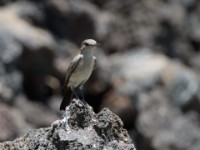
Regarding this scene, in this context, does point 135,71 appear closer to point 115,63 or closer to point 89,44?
point 115,63

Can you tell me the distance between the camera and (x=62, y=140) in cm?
909

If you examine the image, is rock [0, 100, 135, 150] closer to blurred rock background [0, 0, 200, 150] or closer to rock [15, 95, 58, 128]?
blurred rock background [0, 0, 200, 150]

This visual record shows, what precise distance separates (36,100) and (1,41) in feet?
8.06

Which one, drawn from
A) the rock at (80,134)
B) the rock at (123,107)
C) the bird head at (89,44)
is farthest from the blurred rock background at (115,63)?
the rock at (80,134)

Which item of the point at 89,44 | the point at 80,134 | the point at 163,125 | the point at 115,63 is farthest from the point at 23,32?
the point at 80,134

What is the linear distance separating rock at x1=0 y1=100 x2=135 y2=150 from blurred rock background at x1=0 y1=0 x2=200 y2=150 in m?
8.29

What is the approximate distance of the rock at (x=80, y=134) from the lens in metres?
9.09

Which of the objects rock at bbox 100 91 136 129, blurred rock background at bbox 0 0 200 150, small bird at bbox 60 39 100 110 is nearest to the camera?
small bird at bbox 60 39 100 110

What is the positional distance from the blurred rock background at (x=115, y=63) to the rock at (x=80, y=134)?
829 cm

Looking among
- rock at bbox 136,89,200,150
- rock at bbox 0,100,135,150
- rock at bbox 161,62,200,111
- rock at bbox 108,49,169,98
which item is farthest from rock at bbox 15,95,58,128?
rock at bbox 0,100,135,150

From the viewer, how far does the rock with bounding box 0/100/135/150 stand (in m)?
9.09

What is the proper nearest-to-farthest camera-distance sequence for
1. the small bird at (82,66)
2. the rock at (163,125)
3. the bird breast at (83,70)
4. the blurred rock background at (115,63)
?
the small bird at (82,66) → the bird breast at (83,70) → the rock at (163,125) → the blurred rock background at (115,63)

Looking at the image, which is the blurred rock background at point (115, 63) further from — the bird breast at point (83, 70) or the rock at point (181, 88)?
the bird breast at point (83, 70)

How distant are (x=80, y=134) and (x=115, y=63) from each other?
18633 mm
